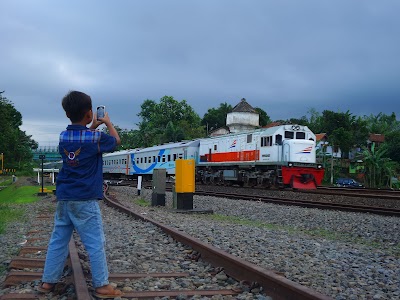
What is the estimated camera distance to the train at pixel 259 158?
69.2ft

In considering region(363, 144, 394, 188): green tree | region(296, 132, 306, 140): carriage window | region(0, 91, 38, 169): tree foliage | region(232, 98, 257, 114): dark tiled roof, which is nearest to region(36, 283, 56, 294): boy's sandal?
region(296, 132, 306, 140): carriage window

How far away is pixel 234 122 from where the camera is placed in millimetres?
72938

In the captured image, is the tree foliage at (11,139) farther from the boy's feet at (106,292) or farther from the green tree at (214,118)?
the boy's feet at (106,292)

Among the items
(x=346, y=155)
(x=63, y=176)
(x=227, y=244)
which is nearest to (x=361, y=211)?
(x=227, y=244)

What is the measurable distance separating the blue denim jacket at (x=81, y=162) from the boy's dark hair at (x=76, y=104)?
0.11 metres

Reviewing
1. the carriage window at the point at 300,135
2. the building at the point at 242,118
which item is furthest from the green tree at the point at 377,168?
the building at the point at 242,118

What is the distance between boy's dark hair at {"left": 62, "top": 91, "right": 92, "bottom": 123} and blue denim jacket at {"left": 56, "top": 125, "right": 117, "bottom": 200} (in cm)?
11

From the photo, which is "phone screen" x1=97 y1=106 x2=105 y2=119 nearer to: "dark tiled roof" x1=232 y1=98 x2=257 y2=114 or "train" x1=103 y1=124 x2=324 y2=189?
"train" x1=103 y1=124 x2=324 y2=189

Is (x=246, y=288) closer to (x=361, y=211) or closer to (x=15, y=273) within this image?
(x=15, y=273)

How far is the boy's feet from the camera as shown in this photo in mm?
3607

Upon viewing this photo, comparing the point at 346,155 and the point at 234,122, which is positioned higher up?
the point at 234,122

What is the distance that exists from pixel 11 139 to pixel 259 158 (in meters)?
52.4

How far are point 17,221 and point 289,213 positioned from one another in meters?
6.86

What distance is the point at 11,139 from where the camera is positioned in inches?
2571
